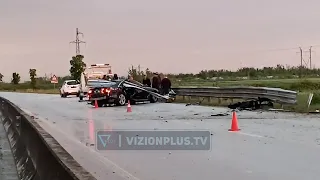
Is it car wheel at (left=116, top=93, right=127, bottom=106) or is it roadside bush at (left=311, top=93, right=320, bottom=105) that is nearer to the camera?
roadside bush at (left=311, top=93, right=320, bottom=105)

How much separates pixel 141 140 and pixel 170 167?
4295 millimetres

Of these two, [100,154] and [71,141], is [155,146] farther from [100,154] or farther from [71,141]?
[71,141]

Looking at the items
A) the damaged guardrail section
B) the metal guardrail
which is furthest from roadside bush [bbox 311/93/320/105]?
the damaged guardrail section

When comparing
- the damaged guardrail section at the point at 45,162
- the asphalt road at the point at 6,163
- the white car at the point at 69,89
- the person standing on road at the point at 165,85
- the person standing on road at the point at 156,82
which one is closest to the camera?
the damaged guardrail section at the point at 45,162

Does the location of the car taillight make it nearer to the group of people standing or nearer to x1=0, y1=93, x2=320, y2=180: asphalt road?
the group of people standing

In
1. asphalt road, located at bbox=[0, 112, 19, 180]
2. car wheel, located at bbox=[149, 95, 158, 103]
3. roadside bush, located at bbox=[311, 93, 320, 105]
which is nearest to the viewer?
asphalt road, located at bbox=[0, 112, 19, 180]

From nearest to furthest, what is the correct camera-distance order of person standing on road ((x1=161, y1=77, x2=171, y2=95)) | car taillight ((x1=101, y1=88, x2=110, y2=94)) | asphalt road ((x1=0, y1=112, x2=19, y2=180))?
1. asphalt road ((x1=0, y1=112, x2=19, y2=180))
2. car taillight ((x1=101, y1=88, x2=110, y2=94))
3. person standing on road ((x1=161, y1=77, x2=171, y2=95))

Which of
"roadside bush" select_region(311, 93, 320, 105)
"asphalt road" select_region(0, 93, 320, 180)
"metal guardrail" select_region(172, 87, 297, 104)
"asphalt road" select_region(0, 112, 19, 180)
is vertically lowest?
"asphalt road" select_region(0, 112, 19, 180)

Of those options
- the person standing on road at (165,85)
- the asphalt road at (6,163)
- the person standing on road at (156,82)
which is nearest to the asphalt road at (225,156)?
the asphalt road at (6,163)

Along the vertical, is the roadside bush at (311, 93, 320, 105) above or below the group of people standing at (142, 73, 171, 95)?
below

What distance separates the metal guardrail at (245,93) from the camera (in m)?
23.5

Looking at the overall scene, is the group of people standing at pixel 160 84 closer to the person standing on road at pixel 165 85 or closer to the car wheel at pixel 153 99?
the person standing on road at pixel 165 85

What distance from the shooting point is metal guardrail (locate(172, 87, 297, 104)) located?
23.5 metres

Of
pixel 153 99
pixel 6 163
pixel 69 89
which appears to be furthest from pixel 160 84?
pixel 6 163
